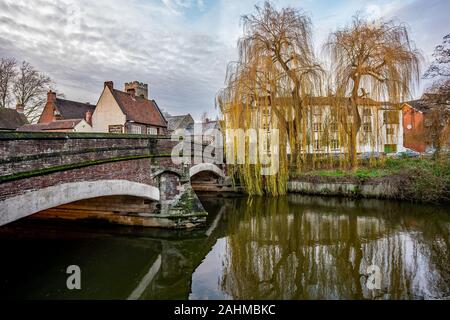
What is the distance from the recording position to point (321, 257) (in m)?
6.97

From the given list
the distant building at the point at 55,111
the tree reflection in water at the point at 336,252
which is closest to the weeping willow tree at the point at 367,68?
the tree reflection in water at the point at 336,252

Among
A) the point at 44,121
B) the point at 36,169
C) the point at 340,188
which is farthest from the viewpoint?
the point at 44,121

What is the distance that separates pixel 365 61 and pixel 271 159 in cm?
651

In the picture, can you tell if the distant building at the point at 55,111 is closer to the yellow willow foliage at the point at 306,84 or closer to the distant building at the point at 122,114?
the distant building at the point at 122,114

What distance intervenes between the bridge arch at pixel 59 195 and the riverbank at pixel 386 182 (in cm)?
953

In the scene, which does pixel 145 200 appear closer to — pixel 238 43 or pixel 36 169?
pixel 36 169

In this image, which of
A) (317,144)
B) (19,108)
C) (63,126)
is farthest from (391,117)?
(19,108)

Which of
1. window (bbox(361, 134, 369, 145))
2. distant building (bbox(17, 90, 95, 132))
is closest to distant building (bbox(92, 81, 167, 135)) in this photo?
distant building (bbox(17, 90, 95, 132))

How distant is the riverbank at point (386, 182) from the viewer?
39.7 feet

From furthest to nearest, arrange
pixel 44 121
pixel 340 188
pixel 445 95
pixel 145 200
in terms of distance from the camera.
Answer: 1. pixel 44 121
2. pixel 340 188
3. pixel 445 95
4. pixel 145 200

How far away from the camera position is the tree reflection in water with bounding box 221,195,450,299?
531 cm

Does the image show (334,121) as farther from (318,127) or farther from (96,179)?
(96,179)
